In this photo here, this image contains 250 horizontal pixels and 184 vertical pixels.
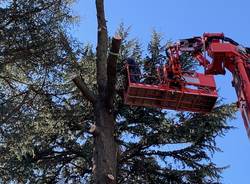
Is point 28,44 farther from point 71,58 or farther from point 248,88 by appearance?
point 248,88

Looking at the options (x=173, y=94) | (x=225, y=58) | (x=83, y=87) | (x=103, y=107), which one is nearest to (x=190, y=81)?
(x=173, y=94)

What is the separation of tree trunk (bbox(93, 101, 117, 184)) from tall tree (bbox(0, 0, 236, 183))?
0.06ft

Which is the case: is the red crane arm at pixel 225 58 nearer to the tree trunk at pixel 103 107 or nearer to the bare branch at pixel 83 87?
the tree trunk at pixel 103 107

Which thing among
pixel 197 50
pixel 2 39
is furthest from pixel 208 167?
pixel 2 39

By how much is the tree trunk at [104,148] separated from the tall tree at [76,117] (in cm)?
2

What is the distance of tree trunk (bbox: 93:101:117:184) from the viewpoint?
29.4 ft

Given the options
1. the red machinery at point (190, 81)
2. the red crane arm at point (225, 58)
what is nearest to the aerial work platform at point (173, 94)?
the red machinery at point (190, 81)

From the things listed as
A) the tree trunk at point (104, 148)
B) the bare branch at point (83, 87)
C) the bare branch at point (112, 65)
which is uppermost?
the bare branch at point (83, 87)

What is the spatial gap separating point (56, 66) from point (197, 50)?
3.13 m

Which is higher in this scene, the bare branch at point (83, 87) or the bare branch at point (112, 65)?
the bare branch at point (83, 87)

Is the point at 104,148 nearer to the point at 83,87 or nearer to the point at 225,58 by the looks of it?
the point at 83,87

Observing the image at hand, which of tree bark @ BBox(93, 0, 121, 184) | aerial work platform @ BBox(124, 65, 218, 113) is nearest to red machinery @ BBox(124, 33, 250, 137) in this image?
aerial work platform @ BBox(124, 65, 218, 113)

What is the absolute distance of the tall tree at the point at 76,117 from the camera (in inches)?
375

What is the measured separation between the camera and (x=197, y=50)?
1085 cm
